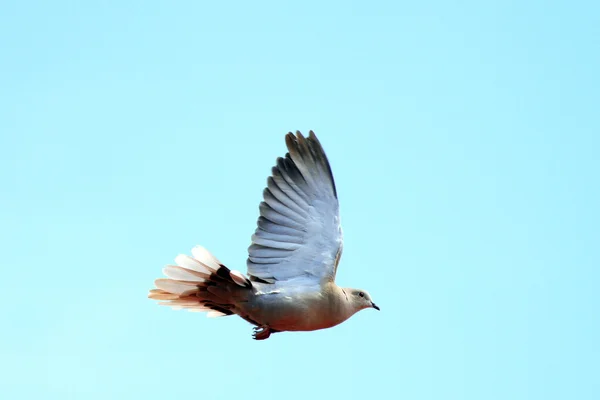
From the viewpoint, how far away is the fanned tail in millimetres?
11711

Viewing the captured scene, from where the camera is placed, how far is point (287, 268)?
12156 mm

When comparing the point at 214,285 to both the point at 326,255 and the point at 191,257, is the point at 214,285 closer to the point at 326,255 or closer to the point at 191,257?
the point at 191,257

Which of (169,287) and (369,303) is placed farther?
(369,303)

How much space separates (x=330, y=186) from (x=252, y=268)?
4.43 feet

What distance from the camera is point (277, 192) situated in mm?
12547

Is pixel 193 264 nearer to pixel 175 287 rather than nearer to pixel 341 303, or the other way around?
pixel 175 287

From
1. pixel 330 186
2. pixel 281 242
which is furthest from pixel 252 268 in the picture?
pixel 330 186

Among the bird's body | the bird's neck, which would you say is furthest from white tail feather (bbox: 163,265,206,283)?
the bird's neck

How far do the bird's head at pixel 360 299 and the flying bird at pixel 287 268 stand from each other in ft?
0.04

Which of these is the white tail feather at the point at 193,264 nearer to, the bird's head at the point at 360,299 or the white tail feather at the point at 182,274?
the white tail feather at the point at 182,274

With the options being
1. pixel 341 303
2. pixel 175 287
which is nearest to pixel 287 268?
pixel 341 303

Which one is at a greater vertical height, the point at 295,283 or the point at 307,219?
the point at 307,219

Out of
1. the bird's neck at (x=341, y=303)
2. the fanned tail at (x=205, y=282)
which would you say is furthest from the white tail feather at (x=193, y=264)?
the bird's neck at (x=341, y=303)

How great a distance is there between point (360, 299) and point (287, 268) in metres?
1.10
